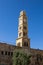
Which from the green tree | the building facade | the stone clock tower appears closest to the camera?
the green tree

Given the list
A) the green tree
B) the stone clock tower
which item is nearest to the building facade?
the stone clock tower

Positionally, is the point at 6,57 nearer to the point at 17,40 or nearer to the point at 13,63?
the point at 13,63

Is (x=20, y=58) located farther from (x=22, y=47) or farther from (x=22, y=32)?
(x=22, y=32)

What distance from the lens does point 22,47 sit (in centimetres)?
4488

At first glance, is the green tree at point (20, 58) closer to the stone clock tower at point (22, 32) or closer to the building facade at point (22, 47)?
the building facade at point (22, 47)

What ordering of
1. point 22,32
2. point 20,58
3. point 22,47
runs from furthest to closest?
point 22,32 < point 22,47 < point 20,58

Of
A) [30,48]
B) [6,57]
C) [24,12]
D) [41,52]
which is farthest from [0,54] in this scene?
[24,12]

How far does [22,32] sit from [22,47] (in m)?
4.33

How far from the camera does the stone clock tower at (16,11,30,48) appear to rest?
46.4 meters

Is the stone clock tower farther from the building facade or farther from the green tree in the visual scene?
the green tree

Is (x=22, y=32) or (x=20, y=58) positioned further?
(x=22, y=32)

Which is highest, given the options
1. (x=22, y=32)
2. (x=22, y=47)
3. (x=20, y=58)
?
(x=22, y=32)

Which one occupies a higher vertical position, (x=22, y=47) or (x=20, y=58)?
(x=22, y=47)

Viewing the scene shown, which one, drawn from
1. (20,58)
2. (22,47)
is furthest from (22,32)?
(20,58)
